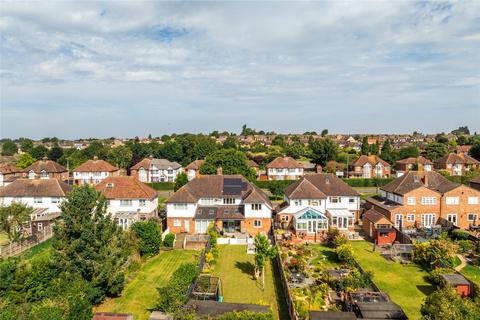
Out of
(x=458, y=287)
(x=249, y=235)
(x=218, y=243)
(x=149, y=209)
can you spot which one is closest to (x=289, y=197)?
(x=249, y=235)

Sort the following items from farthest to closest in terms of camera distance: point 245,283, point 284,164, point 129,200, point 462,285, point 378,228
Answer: point 284,164 < point 129,200 < point 378,228 < point 245,283 < point 462,285

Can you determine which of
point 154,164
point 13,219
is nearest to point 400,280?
point 13,219

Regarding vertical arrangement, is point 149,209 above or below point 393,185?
below

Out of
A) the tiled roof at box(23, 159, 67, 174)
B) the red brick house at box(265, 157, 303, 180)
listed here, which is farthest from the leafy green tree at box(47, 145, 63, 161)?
the red brick house at box(265, 157, 303, 180)

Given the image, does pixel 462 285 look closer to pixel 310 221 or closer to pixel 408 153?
pixel 310 221

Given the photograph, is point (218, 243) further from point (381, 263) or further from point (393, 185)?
point (393, 185)

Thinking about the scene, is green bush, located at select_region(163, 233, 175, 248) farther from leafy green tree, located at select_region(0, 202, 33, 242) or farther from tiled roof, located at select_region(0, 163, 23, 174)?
tiled roof, located at select_region(0, 163, 23, 174)

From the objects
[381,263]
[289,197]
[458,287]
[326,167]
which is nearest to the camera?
[458,287]
